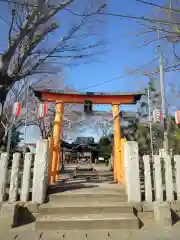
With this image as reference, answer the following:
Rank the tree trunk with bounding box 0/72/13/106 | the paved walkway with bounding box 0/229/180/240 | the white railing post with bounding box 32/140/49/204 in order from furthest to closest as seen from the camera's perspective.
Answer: the tree trunk with bounding box 0/72/13/106, the white railing post with bounding box 32/140/49/204, the paved walkway with bounding box 0/229/180/240

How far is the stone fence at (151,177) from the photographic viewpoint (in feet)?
15.0

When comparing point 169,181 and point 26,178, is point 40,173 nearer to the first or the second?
point 26,178

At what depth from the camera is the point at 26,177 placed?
4586 mm

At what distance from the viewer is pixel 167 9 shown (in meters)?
5.32

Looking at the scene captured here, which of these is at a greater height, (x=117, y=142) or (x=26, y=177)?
(x=117, y=142)

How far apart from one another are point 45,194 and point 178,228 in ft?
9.47

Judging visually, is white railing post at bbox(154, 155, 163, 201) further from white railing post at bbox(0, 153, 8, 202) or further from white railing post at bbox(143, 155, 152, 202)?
white railing post at bbox(0, 153, 8, 202)

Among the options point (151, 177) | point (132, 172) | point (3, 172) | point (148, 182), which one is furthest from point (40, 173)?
point (151, 177)

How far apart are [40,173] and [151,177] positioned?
8.49 feet

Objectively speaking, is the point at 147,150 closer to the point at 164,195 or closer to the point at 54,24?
the point at 164,195

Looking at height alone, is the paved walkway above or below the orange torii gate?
below

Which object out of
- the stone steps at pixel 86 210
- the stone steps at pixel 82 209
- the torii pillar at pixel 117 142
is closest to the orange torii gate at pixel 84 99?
the torii pillar at pixel 117 142

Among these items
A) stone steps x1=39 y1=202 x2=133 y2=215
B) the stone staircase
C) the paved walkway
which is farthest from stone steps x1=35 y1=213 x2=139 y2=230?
stone steps x1=39 y1=202 x2=133 y2=215

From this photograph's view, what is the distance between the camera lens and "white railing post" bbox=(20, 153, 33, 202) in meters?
4.53
